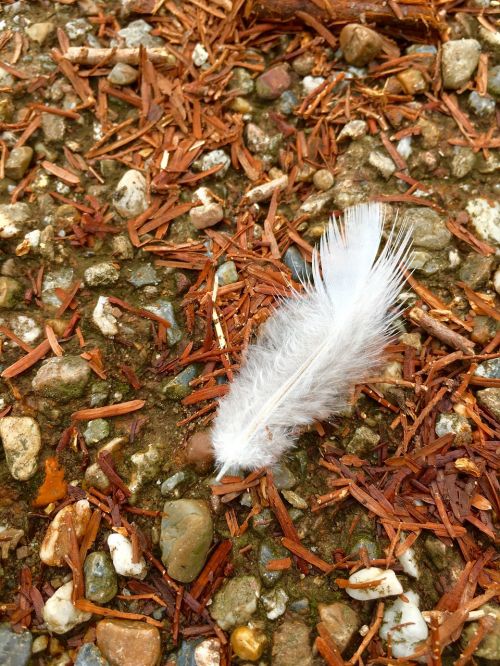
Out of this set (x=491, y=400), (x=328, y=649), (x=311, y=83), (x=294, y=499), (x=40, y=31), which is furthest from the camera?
(x=40, y=31)

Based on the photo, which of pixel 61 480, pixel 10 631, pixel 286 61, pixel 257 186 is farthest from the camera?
pixel 286 61

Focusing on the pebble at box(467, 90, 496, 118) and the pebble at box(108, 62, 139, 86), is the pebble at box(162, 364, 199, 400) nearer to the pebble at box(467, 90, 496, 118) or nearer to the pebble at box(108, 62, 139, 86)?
the pebble at box(108, 62, 139, 86)

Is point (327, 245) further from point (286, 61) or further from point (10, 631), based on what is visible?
point (10, 631)

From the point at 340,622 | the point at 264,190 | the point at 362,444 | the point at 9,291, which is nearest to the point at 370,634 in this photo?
the point at 340,622

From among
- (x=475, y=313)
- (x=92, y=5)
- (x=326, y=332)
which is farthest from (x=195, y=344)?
(x=92, y=5)

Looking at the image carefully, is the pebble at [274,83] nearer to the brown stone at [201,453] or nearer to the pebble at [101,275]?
the pebble at [101,275]

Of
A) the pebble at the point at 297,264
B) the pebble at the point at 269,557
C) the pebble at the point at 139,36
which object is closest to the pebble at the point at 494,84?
the pebble at the point at 297,264

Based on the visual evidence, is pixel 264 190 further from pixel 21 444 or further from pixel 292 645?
pixel 292 645
